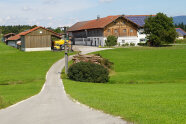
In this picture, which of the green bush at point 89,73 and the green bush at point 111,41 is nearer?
the green bush at point 89,73

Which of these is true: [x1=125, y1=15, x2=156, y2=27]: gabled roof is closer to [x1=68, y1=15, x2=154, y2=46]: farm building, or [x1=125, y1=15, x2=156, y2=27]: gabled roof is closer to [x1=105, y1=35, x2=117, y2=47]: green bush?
[x1=68, y1=15, x2=154, y2=46]: farm building

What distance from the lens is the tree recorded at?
69438 millimetres

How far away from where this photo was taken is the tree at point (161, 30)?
2734 inches

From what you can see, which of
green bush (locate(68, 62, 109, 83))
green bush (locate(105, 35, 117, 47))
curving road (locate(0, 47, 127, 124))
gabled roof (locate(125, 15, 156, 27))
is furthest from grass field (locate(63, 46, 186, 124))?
gabled roof (locate(125, 15, 156, 27))

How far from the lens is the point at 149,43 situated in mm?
72812

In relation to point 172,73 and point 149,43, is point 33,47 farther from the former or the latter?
point 172,73

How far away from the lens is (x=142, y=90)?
68.8 ft

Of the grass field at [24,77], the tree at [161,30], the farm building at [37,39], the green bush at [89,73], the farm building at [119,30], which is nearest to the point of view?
the grass field at [24,77]

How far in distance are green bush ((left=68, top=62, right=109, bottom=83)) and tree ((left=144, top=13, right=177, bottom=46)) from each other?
4204cm

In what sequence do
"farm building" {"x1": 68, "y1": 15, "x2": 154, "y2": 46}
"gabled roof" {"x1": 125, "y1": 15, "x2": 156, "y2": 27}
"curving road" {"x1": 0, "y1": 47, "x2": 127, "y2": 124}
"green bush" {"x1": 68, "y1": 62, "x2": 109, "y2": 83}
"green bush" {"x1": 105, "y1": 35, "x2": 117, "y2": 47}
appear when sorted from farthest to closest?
1. "gabled roof" {"x1": 125, "y1": 15, "x2": 156, "y2": 27}
2. "farm building" {"x1": 68, "y1": 15, "x2": 154, "y2": 46}
3. "green bush" {"x1": 105, "y1": 35, "x2": 117, "y2": 47}
4. "green bush" {"x1": 68, "y1": 62, "x2": 109, "y2": 83}
5. "curving road" {"x1": 0, "y1": 47, "x2": 127, "y2": 124}

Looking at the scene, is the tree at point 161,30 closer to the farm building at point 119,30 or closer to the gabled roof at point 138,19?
the farm building at point 119,30

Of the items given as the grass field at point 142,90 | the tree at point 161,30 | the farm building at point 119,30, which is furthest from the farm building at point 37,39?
the tree at point 161,30

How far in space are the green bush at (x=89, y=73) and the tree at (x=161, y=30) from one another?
42044mm

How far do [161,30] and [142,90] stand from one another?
50.8 metres
